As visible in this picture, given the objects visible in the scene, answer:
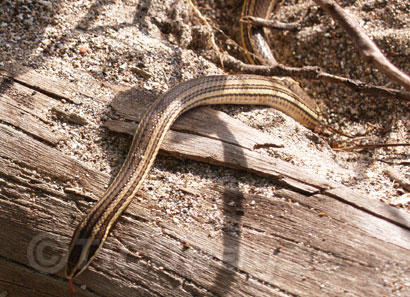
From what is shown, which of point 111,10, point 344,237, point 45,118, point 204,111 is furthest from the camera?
point 111,10

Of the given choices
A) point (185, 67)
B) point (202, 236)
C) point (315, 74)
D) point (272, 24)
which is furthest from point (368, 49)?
point (272, 24)

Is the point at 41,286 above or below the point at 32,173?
below

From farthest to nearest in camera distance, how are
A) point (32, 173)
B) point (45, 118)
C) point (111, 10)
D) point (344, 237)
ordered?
point (111, 10) < point (45, 118) < point (32, 173) < point (344, 237)

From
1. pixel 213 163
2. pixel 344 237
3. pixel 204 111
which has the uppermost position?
pixel 204 111

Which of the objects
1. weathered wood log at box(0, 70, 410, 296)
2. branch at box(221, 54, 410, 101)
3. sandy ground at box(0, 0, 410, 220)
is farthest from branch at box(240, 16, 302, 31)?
weathered wood log at box(0, 70, 410, 296)

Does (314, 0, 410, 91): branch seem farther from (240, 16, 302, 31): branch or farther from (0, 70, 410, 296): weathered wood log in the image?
(240, 16, 302, 31): branch

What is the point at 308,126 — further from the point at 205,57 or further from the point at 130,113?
the point at 130,113

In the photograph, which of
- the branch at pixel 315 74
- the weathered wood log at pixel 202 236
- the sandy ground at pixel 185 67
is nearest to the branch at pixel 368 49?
the branch at pixel 315 74

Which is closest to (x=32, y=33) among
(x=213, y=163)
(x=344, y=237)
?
(x=213, y=163)
